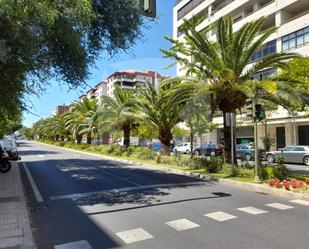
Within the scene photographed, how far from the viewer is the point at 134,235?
630 centimetres

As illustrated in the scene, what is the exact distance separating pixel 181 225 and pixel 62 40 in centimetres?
579

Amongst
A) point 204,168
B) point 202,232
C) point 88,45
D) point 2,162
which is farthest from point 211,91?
point 2,162

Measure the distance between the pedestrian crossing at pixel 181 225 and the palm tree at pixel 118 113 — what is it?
2075cm

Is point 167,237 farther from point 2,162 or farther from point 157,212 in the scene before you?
point 2,162

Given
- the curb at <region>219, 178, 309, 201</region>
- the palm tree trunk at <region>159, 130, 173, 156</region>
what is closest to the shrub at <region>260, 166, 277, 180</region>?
the curb at <region>219, 178, 309, 201</region>

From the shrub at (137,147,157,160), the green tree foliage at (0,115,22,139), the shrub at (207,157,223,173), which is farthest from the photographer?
the shrub at (137,147,157,160)

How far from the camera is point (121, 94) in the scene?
1241 inches

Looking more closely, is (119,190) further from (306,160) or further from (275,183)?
(306,160)

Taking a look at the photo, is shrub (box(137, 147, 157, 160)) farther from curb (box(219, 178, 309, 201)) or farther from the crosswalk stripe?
the crosswalk stripe

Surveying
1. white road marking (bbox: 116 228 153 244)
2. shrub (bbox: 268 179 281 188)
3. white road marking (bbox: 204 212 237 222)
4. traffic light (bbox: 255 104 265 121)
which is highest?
traffic light (bbox: 255 104 265 121)

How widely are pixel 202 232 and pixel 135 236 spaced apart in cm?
127

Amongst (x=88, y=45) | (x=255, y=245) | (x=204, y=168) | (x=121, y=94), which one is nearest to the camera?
(x=255, y=245)

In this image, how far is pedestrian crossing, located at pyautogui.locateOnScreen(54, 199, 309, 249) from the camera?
5.90 m

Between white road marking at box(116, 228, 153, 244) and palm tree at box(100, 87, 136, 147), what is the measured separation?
873 inches
